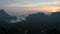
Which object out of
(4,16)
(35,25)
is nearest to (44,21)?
(35,25)

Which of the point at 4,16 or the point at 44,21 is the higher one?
the point at 4,16

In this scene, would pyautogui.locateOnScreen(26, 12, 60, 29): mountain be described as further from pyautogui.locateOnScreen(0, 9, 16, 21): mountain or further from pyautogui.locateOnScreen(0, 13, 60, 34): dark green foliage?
pyautogui.locateOnScreen(0, 9, 16, 21): mountain

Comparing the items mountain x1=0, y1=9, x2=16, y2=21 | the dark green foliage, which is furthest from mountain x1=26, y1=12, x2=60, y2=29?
mountain x1=0, y1=9, x2=16, y2=21

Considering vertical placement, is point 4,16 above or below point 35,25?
above

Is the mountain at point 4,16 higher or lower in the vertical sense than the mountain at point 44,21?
higher

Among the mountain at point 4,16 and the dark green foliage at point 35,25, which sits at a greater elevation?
the mountain at point 4,16

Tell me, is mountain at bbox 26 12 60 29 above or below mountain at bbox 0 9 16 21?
below

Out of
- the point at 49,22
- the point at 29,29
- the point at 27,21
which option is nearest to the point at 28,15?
the point at 27,21

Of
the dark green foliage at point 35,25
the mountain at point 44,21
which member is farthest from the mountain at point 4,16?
the mountain at point 44,21

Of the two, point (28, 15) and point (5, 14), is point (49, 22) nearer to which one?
point (28, 15)

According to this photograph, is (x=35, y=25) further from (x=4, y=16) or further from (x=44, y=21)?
(x=4, y=16)

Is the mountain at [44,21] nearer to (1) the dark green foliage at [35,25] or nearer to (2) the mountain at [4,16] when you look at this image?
(1) the dark green foliage at [35,25]
